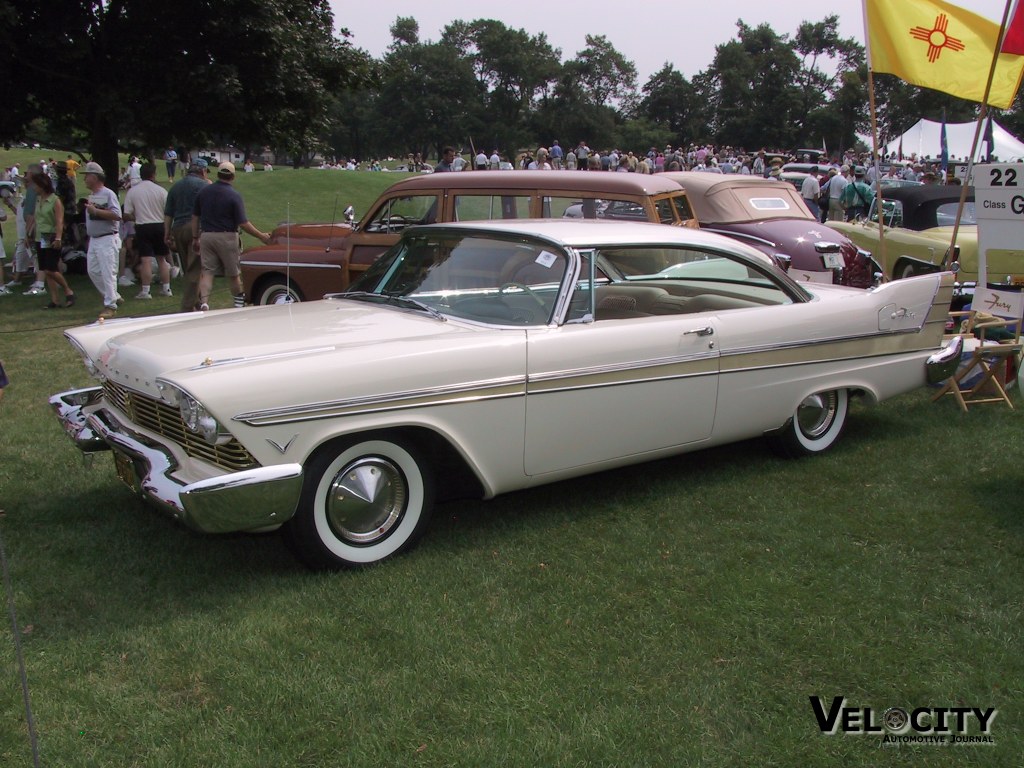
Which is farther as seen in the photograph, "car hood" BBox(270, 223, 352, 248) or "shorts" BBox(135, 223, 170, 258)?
"shorts" BBox(135, 223, 170, 258)

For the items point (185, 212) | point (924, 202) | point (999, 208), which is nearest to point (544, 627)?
point (999, 208)

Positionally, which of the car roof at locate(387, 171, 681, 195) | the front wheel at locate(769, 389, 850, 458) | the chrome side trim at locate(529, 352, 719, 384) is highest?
the car roof at locate(387, 171, 681, 195)

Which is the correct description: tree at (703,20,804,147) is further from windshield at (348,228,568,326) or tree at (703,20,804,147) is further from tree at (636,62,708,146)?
windshield at (348,228,568,326)

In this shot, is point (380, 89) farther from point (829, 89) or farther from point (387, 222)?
point (829, 89)

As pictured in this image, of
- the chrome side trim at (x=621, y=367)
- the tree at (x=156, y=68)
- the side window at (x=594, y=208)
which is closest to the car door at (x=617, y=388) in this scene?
the chrome side trim at (x=621, y=367)

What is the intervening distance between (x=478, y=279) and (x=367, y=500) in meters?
1.32

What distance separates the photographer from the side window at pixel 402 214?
340 inches

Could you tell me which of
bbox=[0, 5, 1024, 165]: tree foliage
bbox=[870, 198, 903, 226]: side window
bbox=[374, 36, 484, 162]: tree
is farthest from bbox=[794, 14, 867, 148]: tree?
bbox=[870, 198, 903, 226]: side window

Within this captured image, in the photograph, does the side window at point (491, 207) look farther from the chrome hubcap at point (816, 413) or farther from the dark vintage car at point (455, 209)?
the chrome hubcap at point (816, 413)

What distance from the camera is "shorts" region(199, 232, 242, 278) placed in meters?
8.79

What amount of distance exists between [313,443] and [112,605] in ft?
3.21

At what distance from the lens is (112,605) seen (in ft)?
11.5

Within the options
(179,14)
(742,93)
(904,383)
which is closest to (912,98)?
(742,93)

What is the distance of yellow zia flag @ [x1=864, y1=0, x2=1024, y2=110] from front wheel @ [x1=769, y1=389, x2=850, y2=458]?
3.92 m
